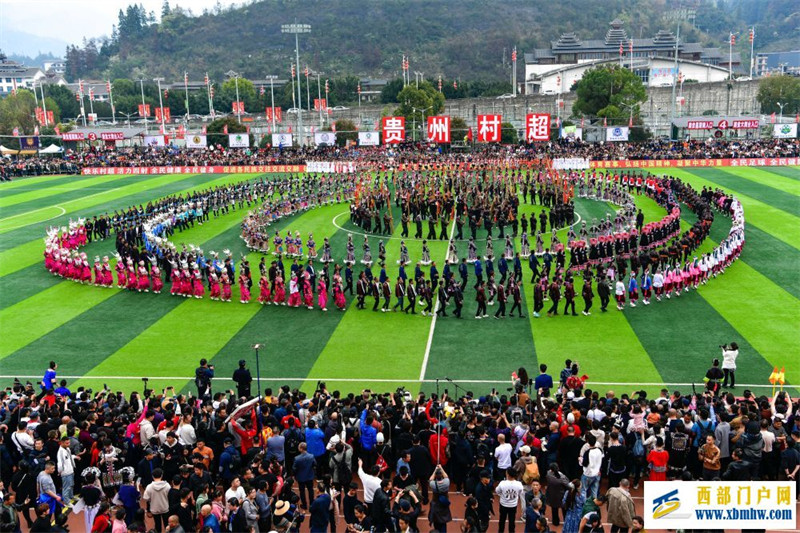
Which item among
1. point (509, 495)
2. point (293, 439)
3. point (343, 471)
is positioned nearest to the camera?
point (509, 495)

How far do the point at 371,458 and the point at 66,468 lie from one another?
5.55 m

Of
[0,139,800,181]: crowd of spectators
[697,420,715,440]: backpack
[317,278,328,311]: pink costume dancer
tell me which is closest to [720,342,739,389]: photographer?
[697,420,715,440]: backpack

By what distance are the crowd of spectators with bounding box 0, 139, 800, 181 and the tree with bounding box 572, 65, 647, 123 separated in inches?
474

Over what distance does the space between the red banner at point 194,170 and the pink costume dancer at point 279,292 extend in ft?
146

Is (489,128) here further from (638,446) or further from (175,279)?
(638,446)

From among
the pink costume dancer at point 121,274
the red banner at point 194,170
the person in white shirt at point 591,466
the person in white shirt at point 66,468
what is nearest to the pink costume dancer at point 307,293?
the pink costume dancer at point 121,274

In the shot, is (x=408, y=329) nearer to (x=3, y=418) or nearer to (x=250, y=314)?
(x=250, y=314)

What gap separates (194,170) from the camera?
74.6 meters

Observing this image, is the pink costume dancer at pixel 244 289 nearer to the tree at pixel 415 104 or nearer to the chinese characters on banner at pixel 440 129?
the chinese characters on banner at pixel 440 129

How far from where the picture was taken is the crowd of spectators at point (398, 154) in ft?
227

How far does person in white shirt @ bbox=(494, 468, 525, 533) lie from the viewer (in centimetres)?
1138

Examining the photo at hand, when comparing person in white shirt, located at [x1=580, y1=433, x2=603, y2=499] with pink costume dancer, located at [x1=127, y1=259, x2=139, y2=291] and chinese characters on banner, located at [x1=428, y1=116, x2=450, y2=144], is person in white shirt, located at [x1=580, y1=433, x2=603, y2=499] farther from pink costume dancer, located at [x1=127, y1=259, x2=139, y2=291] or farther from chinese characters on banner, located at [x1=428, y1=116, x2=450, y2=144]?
chinese characters on banner, located at [x1=428, y1=116, x2=450, y2=144]

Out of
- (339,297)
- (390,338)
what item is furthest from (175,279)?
(390,338)

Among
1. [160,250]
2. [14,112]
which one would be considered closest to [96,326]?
[160,250]
